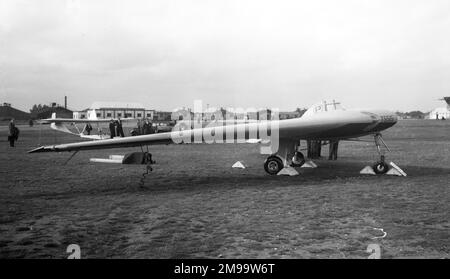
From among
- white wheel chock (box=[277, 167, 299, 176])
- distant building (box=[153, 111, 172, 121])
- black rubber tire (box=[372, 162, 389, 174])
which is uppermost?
distant building (box=[153, 111, 172, 121])

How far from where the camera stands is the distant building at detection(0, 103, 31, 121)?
10812cm

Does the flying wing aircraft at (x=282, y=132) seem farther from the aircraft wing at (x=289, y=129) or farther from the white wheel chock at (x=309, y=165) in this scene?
the white wheel chock at (x=309, y=165)

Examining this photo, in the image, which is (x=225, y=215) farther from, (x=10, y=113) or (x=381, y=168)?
(x=10, y=113)

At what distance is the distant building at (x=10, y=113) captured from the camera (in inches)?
4257

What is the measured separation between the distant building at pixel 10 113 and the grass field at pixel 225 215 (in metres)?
110

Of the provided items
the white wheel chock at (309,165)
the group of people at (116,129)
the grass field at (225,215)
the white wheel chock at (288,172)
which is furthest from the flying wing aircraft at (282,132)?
the group of people at (116,129)

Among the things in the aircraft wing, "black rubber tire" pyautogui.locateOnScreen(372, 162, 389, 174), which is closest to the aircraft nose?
the aircraft wing

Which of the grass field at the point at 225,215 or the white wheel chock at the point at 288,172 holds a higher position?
the white wheel chock at the point at 288,172

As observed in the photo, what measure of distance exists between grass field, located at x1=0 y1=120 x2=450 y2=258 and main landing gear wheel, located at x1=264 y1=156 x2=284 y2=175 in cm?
31

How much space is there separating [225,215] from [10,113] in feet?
408

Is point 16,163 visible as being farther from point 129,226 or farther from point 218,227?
point 218,227

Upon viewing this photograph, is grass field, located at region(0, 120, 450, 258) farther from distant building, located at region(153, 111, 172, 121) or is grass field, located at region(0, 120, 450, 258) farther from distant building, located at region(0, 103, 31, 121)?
distant building, located at region(0, 103, 31, 121)
